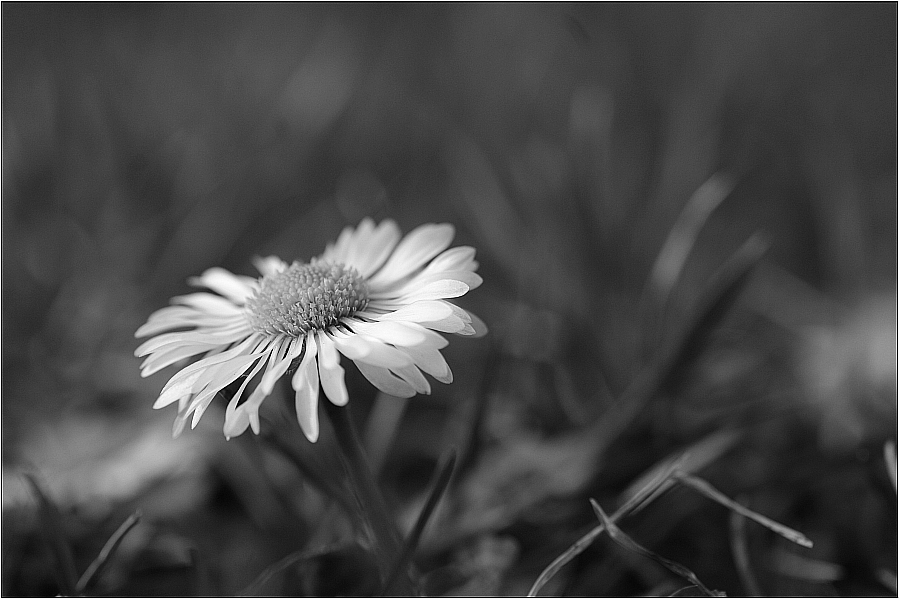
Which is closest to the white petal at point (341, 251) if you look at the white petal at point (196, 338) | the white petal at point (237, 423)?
the white petal at point (196, 338)

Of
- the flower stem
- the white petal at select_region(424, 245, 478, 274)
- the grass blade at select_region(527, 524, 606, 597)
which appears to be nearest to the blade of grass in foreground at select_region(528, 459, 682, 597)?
the grass blade at select_region(527, 524, 606, 597)

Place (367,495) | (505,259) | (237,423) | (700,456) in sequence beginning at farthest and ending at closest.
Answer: (505,259)
(700,456)
(367,495)
(237,423)

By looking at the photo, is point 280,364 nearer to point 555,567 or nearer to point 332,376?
point 332,376

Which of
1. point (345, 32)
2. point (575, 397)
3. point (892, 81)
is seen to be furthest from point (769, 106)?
point (345, 32)

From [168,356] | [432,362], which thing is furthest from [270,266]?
[432,362]

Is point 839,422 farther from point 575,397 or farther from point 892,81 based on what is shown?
point 892,81

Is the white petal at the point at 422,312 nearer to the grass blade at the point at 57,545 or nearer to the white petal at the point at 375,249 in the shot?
the white petal at the point at 375,249

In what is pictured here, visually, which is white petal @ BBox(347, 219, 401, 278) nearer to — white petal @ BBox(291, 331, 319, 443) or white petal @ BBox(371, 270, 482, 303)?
white petal @ BBox(371, 270, 482, 303)
